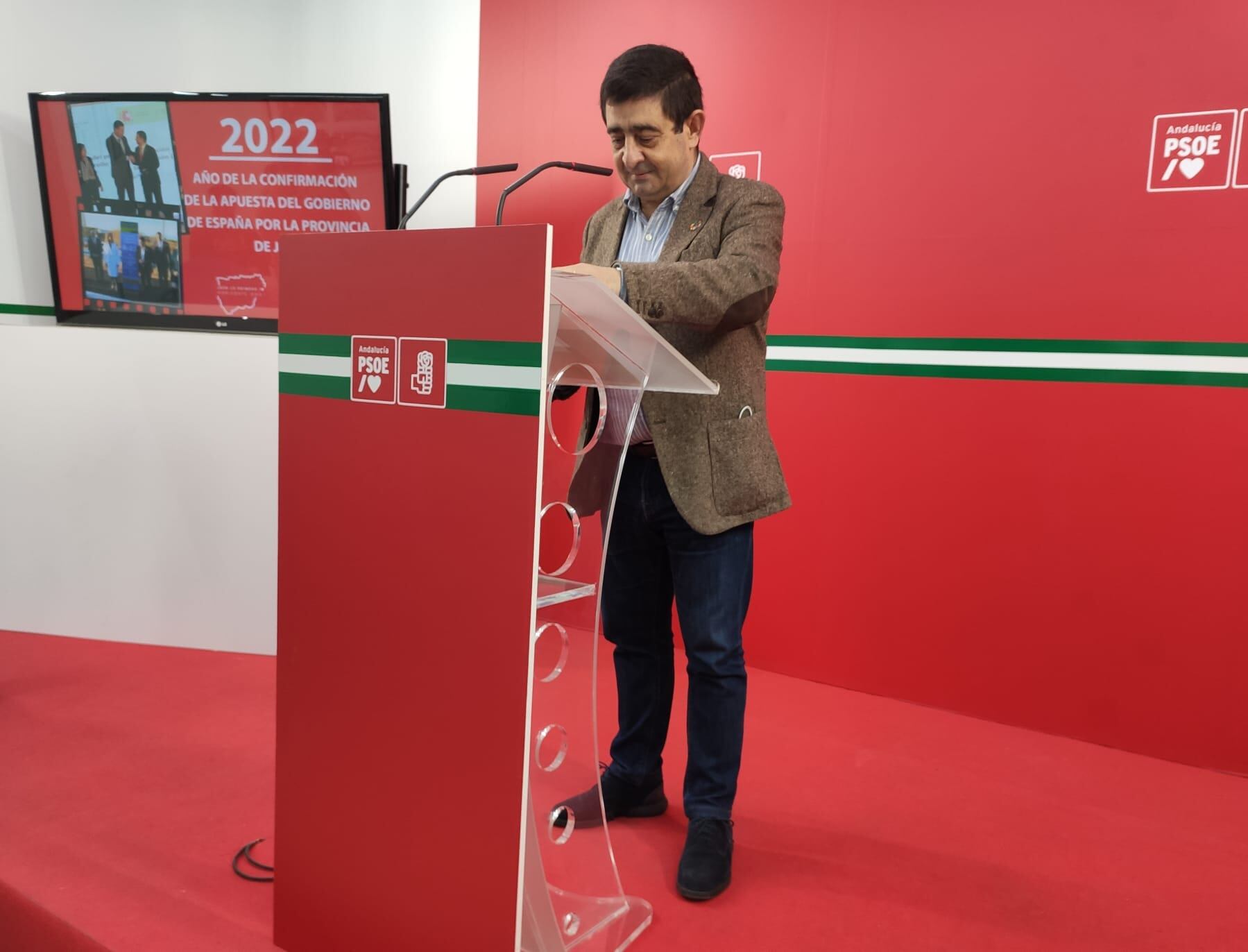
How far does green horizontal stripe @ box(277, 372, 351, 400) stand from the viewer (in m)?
1.36

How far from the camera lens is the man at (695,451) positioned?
165 centimetres

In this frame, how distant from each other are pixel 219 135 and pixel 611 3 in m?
1.33

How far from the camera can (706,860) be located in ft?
5.79

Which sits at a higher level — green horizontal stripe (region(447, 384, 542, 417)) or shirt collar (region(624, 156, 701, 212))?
shirt collar (region(624, 156, 701, 212))

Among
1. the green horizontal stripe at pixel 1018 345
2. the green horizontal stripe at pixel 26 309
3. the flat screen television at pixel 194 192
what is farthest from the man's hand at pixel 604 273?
the green horizontal stripe at pixel 26 309

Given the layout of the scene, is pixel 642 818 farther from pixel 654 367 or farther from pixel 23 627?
pixel 23 627

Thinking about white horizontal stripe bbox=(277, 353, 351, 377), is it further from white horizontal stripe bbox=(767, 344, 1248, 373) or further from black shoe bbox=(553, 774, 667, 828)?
white horizontal stripe bbox=(767, 344, 1248, 373)

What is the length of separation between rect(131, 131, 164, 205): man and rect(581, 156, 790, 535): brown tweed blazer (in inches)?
88.6

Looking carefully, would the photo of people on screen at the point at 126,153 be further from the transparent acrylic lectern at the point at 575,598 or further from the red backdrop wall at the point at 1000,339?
the transparent acrylic lectern at the point at 575,598

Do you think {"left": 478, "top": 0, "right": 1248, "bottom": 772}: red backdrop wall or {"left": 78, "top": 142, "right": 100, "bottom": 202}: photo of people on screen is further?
{"left": 78, "top": 142, "right": 100, "bottom": 202}: photo of people on screen

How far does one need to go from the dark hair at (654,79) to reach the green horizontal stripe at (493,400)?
0.69m

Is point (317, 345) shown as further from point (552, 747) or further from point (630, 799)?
point (630, 799)

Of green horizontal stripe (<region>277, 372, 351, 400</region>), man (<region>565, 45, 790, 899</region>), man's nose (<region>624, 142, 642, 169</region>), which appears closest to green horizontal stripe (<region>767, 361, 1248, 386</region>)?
man (<region>565, 45, 790, 899</region>)

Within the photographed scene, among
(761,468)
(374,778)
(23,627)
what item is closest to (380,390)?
(374,778)
